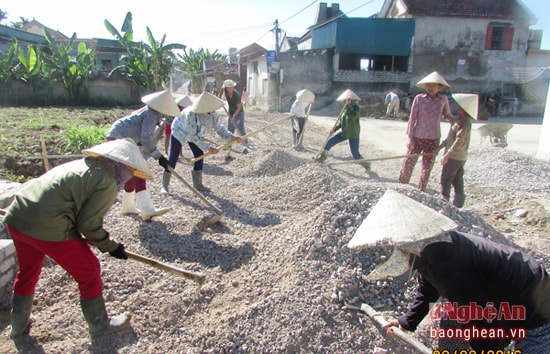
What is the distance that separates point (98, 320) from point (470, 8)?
73.0 ft

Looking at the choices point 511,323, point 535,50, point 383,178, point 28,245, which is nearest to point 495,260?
point 511,323

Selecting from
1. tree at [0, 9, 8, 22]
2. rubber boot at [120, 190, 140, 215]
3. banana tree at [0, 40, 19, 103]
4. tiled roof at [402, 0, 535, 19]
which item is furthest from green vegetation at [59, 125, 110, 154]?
tree at [0, 9, 8, 22]

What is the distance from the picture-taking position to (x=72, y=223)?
230cm

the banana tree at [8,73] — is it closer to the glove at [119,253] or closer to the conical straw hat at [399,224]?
the glove at [119,253]

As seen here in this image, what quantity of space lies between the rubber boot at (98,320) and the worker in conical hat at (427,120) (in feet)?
12.9

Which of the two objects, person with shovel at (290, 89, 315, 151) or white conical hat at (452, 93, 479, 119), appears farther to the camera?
person with shovel at (290, 89, 315, 151)

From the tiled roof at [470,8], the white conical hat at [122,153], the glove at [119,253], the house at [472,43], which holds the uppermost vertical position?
the tiled roof at [470,8]

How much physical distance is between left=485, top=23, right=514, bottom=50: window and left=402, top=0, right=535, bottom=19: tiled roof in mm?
458

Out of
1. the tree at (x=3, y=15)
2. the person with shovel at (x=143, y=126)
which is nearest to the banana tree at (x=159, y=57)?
the person with shovel at (x=143, y=126)

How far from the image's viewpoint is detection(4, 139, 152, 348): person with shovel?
223cm

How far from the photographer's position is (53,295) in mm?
2936

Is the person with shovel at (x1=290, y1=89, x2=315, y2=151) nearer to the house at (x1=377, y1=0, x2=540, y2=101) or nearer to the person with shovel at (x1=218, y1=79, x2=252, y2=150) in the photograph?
the person with shovel at (x1=218, y1=79, x2=252, y2=150)

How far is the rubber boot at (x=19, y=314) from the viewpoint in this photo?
245 cm

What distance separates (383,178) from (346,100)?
4.76 ft
